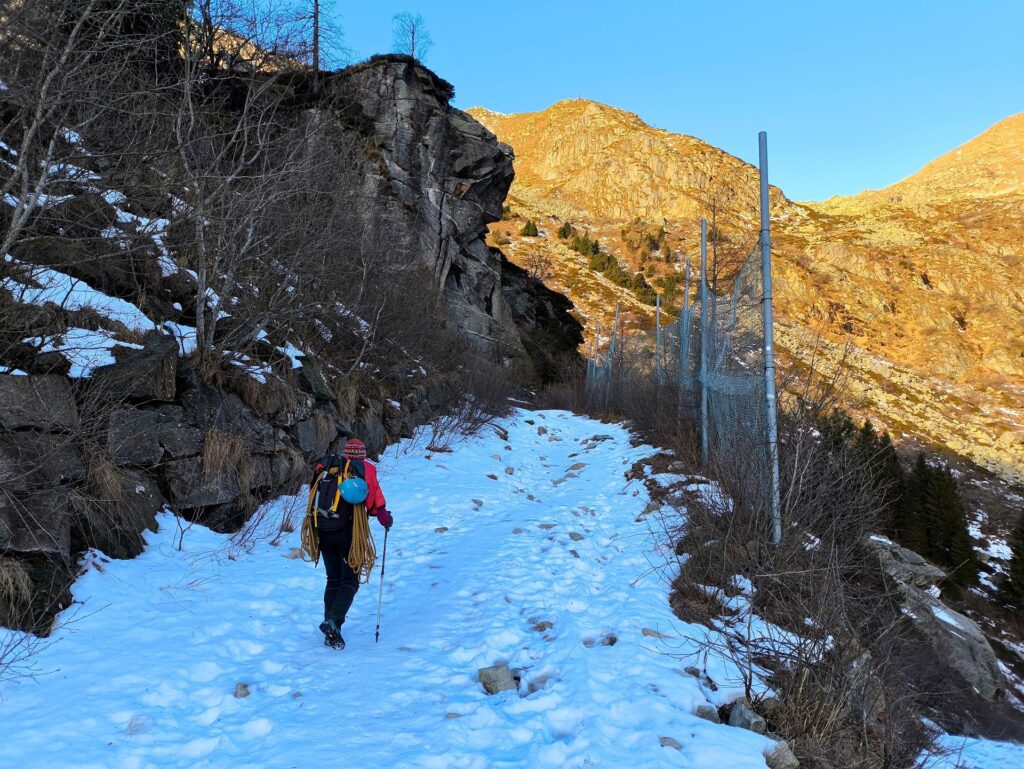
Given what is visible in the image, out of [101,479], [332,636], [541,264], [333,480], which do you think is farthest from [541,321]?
[541,264]

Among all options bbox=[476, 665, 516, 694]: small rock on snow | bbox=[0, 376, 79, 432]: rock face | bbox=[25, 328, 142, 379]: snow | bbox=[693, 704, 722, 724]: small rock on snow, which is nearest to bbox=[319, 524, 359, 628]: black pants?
bbox=[476, 665, 516, 694]: small rock on snow

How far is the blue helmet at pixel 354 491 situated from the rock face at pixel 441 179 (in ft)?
51.0

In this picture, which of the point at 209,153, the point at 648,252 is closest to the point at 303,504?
the point at 209,153

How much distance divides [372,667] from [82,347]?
4.21 meters

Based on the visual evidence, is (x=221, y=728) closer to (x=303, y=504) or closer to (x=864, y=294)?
(x=303, y=504)

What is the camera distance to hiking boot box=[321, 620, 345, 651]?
4.36 metres

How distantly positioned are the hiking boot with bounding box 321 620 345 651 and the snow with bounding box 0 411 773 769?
9 cm

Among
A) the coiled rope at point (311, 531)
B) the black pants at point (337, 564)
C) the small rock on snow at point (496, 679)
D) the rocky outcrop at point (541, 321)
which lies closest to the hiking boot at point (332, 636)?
the black pants at point (337, 564)

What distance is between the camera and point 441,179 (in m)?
26.1

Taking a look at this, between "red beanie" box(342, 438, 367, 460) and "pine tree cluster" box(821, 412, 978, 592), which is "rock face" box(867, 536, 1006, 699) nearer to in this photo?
"red beanie" box(342, 438, 367, 460)

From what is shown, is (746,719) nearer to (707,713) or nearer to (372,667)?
(707,713)

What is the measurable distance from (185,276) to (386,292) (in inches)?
210

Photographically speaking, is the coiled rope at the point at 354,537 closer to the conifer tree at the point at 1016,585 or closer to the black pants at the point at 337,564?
the black pants at the point at 337,564

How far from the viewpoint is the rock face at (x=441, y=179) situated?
23656mm
